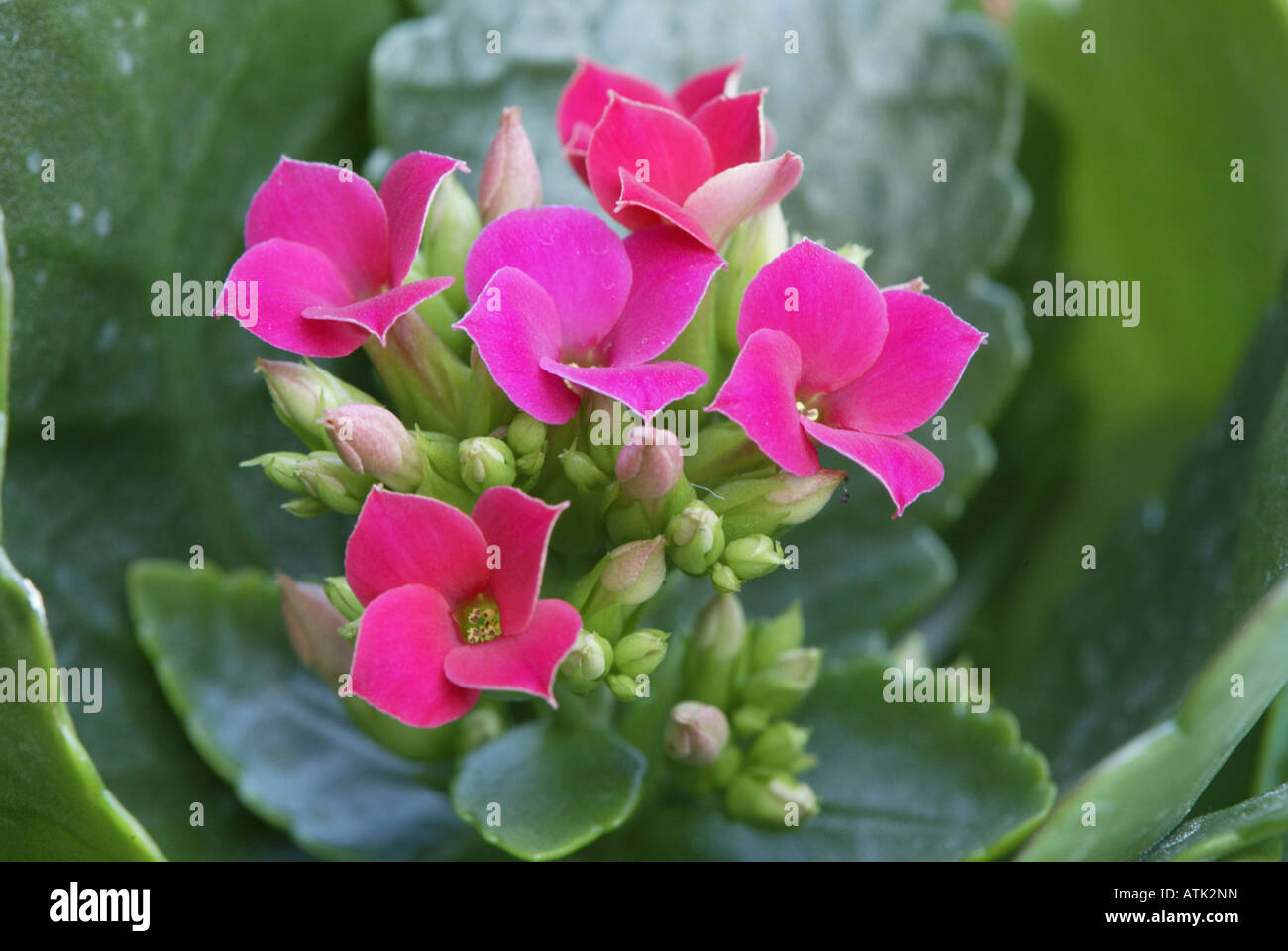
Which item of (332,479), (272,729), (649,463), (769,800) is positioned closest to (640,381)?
(649,463)

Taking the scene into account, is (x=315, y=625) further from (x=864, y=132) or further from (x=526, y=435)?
(x=864, y=132)

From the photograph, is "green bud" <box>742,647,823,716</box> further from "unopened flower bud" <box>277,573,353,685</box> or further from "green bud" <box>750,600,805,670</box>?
"unopened flower bud" <box>277,573,353,685</box>

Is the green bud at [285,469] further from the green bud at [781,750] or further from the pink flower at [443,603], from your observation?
the green bud at [781,750]

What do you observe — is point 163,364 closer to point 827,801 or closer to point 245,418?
point 245,418

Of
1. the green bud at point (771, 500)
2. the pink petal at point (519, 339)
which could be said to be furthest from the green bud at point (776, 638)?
the pink petal at point (519, 339)

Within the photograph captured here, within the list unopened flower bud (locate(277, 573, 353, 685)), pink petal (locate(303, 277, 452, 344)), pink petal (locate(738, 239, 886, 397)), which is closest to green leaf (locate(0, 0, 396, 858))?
unopened flower bud (locate(277, 573, 353, 685))

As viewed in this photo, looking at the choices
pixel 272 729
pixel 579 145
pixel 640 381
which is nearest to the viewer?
pixel 640 381
